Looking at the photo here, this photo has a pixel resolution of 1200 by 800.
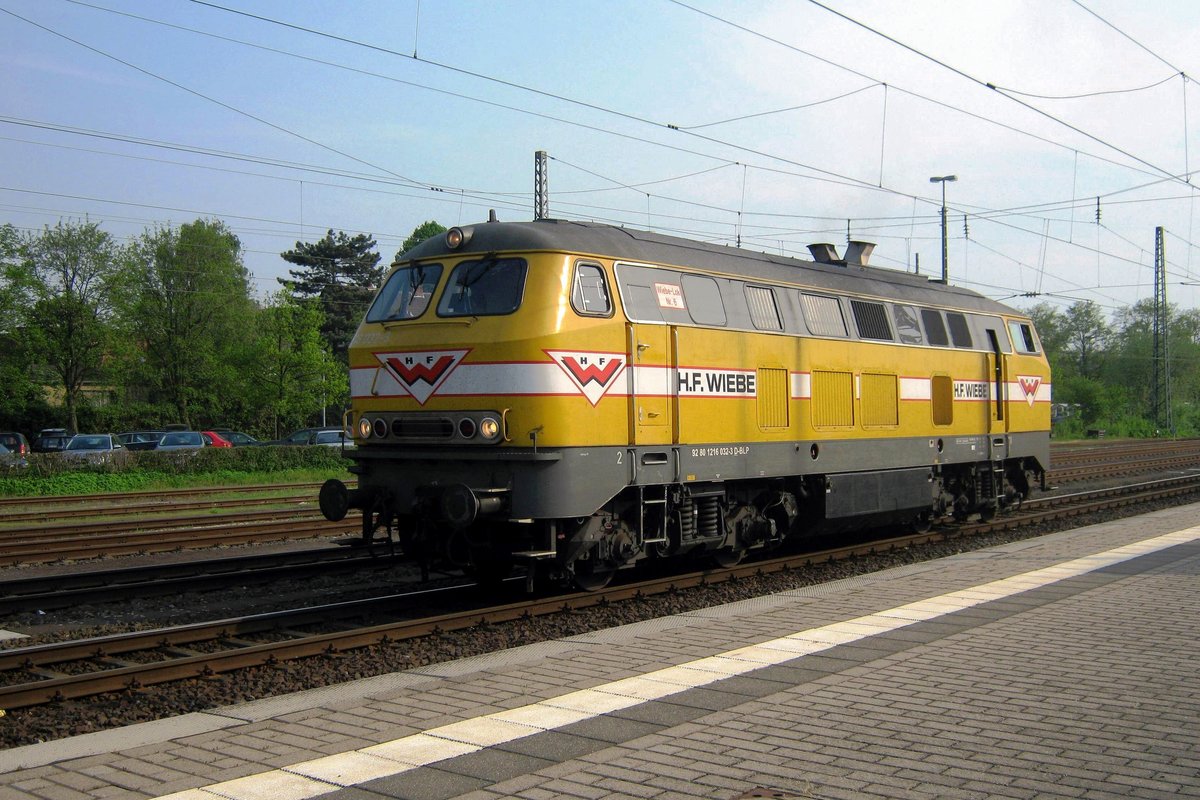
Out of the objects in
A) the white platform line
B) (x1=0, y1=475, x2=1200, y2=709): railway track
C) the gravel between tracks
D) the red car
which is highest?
the red car

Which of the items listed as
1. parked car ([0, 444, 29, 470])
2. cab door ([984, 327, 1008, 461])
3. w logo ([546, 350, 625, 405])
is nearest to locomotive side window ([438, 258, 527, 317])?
w logo ([546, 350, 625, 405])

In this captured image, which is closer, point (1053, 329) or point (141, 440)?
point (141, 440)

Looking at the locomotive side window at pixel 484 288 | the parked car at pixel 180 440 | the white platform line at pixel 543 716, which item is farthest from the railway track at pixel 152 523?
the parked car at pixel 180 440

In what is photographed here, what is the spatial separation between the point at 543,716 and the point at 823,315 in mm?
8924

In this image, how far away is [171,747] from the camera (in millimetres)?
6102

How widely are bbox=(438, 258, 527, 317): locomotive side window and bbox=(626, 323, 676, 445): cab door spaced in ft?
4.27

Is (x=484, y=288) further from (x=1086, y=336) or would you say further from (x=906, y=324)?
(x=1086, y=336)

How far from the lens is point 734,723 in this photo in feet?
20.7

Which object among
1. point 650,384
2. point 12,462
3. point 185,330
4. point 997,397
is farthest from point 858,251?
point 185,330

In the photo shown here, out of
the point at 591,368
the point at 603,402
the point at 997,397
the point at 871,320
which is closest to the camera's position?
the point at 591,368

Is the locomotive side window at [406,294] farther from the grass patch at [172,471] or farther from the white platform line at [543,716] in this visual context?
the grass patch at [172,471]

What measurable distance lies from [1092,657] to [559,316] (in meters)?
5.51

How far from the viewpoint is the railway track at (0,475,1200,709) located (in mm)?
7852

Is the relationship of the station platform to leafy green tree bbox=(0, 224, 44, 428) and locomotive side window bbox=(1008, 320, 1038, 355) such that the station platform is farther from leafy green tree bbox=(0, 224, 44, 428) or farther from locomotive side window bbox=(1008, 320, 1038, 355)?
leafy green tree bbox=(0, 224, 44, 428)
